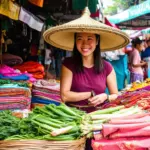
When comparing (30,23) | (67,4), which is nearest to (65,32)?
(30,23)

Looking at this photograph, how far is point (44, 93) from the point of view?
5.66 m

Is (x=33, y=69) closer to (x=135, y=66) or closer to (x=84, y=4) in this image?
(x=84, y=4)

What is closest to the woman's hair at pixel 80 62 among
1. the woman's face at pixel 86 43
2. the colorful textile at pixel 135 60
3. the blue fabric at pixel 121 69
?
the woman's face at pixel 86 43

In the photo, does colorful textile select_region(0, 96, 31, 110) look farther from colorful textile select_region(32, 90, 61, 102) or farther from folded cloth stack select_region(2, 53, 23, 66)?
folded cloth stack select_region(2, 53, 23, 66)

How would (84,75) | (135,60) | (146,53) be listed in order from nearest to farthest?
(84,75) < (135,60) < (146,53)

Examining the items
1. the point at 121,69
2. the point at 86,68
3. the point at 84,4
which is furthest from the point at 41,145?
the point at 121,69

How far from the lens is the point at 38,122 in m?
1.89

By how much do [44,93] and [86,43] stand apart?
274 cm

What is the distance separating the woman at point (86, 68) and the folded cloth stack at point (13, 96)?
1.46 metres

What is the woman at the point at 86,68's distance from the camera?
10.0ft

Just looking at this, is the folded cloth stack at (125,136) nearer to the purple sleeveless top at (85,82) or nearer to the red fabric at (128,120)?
the red fabric at (128,120)

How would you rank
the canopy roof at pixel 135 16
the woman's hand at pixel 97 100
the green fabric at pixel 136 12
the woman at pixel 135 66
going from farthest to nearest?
the canopy roof at pixel 135 16 < the green fabric at pixel 136 12 < the woman at pixel 135 66 < the woman's hand at pixel 97 100

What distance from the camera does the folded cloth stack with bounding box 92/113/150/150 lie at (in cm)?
171

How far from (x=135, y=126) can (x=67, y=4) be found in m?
5.10
